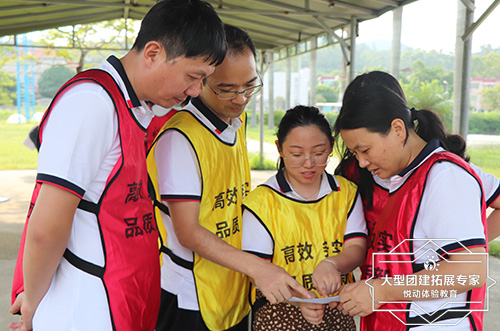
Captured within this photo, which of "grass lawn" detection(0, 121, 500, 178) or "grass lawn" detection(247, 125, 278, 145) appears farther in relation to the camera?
"grass lawn" detection(247, 125, 278, 145)

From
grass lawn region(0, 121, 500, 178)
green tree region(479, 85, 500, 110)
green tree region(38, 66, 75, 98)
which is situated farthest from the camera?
green tree region(38, 66, 75, 98)

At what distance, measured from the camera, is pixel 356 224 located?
1.54 m

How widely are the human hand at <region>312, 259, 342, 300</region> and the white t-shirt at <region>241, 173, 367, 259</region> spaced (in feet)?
0.50

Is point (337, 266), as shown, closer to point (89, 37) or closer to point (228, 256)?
point (228, 256)

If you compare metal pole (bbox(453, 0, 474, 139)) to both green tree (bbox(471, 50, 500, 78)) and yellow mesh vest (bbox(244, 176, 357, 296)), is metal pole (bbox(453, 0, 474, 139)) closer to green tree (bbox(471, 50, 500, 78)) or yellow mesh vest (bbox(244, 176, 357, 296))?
yellow mesh vest (bbox(244, 176, 357, 296))

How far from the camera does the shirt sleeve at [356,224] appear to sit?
1526mm

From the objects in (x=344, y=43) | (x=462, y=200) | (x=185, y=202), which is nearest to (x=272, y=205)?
(x=185, y=202)

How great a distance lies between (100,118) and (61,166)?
5.1 inches

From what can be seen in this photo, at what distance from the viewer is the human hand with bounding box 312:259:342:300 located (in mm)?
1384

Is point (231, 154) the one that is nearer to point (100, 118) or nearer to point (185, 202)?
point (185, 202)

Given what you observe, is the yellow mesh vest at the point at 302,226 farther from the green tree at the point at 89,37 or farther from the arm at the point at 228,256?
the green tree at the point at 89,37

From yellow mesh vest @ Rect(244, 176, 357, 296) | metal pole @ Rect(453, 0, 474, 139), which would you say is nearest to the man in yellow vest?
yellow mesh vest @ Rect(244, 176, 357, 296)

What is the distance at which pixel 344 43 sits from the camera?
582 cm

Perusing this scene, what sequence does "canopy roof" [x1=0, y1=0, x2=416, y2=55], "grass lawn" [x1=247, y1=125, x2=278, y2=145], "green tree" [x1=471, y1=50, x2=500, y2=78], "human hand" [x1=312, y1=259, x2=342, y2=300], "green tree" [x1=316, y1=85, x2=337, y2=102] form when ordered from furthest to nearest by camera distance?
"green tree" [x1=316, y1=85, x2=337, y2=102], "grass lawn" [x1=247, y1=125, x2=278, y2=145], "green tree" [x1=471, y1=50, x2=500, y2=78], "canopy roof" [x1=0, y1=0, x2=416, y2=55], "human hand" [x1=312, y1=259, x2=342, y2=300]
